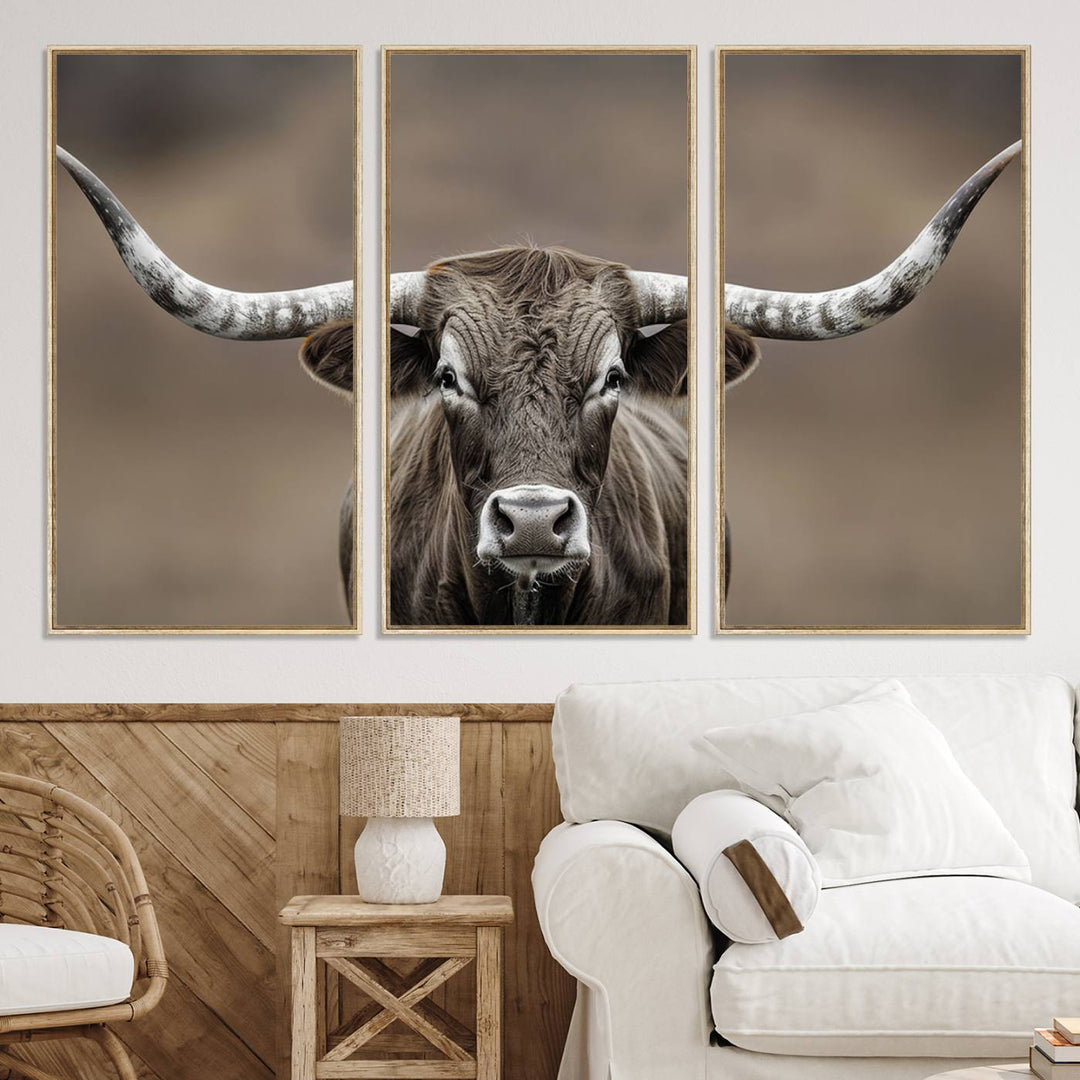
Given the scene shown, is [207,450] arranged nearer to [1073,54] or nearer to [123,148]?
[123,148]

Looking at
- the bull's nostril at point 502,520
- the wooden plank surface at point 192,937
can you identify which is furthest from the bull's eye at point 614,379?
the wooden plank surface at point 192,937

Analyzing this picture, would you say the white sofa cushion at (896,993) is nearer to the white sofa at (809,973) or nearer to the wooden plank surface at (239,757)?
the white sofa at (809,973)

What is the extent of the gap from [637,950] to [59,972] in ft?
3.32

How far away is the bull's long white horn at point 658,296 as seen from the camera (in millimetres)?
3062

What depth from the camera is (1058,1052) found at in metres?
1.59

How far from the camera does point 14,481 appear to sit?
9.97ft

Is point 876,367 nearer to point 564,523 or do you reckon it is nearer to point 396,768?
point 564,523

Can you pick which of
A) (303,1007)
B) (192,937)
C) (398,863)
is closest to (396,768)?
(398,863)

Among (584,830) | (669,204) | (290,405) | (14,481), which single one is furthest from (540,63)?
(584,830)

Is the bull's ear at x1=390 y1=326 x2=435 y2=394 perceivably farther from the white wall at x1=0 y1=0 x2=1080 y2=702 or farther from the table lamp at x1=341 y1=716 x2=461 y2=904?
the table lamp at x1=341 y1=716 x2=461 y2=904

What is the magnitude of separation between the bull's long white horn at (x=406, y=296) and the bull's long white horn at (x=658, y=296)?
0.51 metres

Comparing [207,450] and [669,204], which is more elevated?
[669,204]

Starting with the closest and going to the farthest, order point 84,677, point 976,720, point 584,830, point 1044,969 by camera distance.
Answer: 1. point 1044,969
2. point 584,830
3. point 976,720
4. point 84,677

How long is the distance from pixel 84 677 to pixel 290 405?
805 mm
